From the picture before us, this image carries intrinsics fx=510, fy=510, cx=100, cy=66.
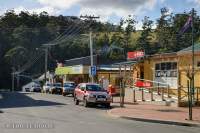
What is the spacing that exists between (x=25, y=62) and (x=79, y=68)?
54922mm

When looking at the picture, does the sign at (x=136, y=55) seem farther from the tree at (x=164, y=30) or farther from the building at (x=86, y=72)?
the tree at (x=164, y=30)

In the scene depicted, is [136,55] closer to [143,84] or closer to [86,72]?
[143,84]

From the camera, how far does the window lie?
136ft

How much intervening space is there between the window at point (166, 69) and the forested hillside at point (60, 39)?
50.0 metres

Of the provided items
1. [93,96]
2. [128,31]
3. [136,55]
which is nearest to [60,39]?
[128,31]

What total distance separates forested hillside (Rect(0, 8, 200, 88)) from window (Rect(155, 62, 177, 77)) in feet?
164

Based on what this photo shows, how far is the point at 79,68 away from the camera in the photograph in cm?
6894

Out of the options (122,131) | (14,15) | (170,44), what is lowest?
(122,131)

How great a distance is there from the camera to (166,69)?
42.7m

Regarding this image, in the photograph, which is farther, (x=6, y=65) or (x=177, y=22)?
(x=6, y=65)

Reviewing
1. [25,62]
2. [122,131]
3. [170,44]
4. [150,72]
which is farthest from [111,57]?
[122,131]

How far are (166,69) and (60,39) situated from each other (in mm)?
73988

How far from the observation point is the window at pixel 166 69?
41.6 m

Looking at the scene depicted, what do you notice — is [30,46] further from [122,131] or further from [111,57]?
[122,131]
